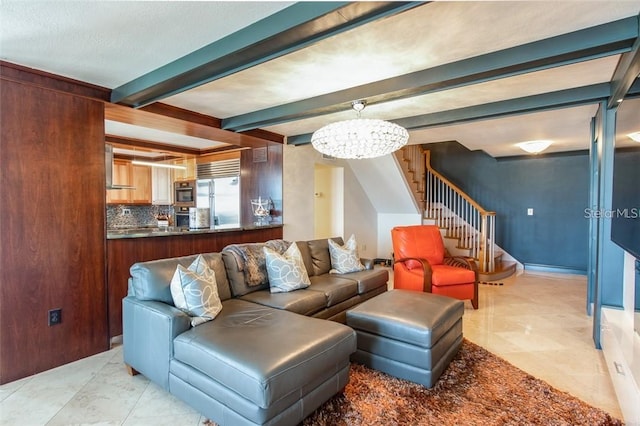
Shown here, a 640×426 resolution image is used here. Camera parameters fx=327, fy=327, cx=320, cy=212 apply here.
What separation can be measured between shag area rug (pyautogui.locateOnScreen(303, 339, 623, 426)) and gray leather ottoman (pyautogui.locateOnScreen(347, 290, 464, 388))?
3.7 inches

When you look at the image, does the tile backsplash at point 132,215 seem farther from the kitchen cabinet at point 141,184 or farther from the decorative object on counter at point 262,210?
the decorative object on counter at point 262,210

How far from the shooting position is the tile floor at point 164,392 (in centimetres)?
198

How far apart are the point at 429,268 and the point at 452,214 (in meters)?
2.95

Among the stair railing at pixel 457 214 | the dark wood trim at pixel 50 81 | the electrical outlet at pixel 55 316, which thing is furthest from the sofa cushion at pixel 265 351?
the stair railing at pixel 457 214

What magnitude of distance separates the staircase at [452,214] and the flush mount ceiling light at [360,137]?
8.99ft

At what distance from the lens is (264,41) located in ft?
6.07

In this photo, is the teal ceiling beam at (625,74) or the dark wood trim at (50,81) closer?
the teal ceiling beam at (625,74)

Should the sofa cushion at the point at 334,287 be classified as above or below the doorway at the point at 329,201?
below

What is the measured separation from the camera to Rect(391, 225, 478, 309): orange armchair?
12.5 ft

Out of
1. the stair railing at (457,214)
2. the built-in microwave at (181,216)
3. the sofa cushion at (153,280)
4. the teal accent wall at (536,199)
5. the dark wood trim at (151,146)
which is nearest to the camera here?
the sofa cushion at (153,280)

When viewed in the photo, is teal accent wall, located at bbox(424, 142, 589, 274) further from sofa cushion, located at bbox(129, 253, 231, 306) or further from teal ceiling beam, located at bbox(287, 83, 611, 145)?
sofa cushion, located at bbox(129, 253, 231, 306)

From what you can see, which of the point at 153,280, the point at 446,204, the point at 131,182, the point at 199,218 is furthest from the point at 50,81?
the point at 446,204

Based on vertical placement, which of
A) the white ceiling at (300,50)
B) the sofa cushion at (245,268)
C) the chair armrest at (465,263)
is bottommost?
the chair armrest at (465,263)

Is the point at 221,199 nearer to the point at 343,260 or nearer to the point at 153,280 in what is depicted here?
the point at 343,260
